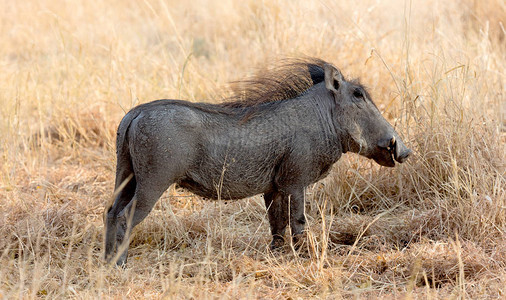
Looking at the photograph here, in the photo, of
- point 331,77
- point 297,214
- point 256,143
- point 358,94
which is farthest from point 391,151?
point 256,143

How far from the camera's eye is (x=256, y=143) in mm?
3506

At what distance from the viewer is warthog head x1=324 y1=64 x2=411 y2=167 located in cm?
364

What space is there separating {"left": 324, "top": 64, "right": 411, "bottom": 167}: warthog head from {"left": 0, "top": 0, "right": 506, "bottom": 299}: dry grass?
0.40 metres

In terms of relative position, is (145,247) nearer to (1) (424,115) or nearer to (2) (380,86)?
(1) (424,115)

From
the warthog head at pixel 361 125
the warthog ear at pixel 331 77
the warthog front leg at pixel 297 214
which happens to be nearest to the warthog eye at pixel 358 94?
the warthog head at pixel 361 125

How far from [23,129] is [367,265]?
13.2 feet

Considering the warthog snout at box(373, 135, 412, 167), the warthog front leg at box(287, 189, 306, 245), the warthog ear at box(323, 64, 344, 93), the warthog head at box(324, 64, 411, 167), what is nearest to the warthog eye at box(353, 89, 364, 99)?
the warthog head at box(324, 64, 411, 167)

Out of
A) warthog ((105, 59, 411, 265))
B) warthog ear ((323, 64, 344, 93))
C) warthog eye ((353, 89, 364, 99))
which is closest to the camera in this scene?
warthog ((105, 59, 411, 265))

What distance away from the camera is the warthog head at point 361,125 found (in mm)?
3637

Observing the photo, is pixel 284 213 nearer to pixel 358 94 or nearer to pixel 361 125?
pixel 361 125

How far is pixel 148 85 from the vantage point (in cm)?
608

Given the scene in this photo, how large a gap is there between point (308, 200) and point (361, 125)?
1076mm

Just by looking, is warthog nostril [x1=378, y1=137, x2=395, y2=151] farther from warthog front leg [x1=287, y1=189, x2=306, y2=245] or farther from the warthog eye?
warthog front leg [x1=287, y1=189, x2=306, y2=245]

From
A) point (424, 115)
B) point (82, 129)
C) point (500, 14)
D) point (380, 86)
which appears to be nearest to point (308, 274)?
point (424, 115)
